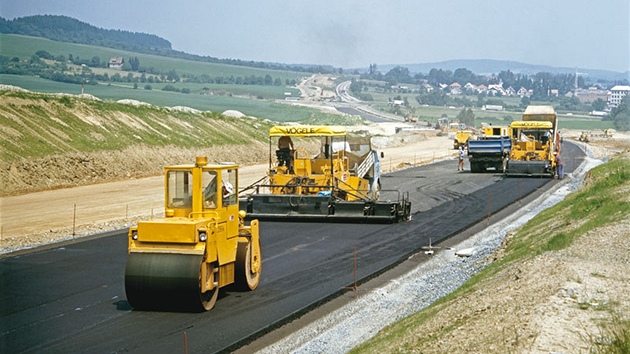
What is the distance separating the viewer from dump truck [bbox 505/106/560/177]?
4741 cm

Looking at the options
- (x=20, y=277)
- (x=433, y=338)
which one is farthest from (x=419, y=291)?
(x=20, y=277)

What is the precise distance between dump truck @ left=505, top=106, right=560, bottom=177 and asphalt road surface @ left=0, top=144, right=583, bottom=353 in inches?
721

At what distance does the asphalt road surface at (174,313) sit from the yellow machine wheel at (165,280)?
10.1 inches

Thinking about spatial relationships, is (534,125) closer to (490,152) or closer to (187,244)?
(490,152)

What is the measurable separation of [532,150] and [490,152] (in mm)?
2608

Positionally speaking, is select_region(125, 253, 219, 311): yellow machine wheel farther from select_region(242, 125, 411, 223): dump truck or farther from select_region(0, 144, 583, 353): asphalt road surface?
Answer: select_region(242, 125, 411, 223): dump truck

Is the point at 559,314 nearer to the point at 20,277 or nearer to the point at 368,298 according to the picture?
the point at 368,298

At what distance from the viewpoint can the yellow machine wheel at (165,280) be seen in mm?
14258

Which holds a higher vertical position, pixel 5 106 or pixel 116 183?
pixel 5 106

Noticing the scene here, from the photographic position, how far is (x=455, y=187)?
42250 mm

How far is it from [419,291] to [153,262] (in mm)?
5749

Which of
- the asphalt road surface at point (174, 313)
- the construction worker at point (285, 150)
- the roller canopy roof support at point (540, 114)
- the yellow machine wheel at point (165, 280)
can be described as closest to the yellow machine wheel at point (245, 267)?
the asphalt road surface at point (174, 313)

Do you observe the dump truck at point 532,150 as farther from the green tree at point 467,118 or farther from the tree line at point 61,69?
the green tree at point 467,118

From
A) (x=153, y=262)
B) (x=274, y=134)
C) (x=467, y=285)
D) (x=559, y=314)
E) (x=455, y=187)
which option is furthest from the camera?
(x=455, y=187)
